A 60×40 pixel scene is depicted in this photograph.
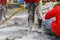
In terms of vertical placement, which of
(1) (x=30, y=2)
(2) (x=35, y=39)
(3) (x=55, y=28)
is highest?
(1) (x=30, y=2)

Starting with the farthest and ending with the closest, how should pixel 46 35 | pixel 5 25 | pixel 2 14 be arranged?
pixel 2 14, pixel 5 25, pixel 46 35

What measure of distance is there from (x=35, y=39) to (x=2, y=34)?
4.45 feet

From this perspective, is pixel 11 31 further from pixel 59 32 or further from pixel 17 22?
pixel 59 32

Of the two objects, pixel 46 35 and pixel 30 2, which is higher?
pixel 30 2

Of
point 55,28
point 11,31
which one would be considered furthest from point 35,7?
point 55,28

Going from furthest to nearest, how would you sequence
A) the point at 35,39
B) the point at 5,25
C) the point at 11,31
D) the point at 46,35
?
the point at 5,25 → the point at 11,31 → the point at 46,35 → the point at 35,39

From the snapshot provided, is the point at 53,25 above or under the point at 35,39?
above

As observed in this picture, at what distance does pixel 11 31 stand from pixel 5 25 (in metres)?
1.13

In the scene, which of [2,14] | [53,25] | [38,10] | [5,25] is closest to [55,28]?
[53,25]

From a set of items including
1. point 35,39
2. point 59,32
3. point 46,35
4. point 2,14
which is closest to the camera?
point 59,32

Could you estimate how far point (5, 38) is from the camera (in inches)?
270

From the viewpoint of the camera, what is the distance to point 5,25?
29.3 feet

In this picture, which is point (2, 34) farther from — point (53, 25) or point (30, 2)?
point (53, 25)

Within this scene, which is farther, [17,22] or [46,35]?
[17,22]
